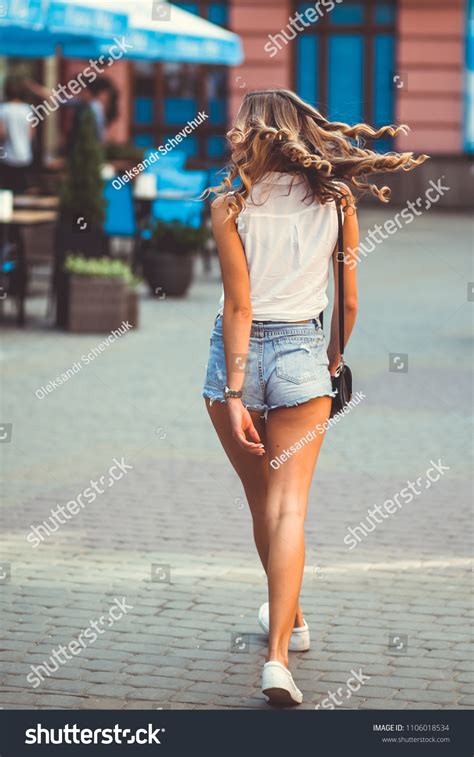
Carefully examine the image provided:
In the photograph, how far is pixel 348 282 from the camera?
4.80m

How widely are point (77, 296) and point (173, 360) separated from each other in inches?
67.7

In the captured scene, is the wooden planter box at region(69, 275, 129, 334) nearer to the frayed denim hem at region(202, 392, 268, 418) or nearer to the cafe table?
the cafe table

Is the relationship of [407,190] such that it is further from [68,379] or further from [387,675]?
[387,675]

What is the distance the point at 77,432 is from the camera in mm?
9172

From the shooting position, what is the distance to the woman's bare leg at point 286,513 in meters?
4.62

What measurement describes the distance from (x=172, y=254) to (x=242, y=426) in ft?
36.4

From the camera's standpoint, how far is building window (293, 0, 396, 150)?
28.2m

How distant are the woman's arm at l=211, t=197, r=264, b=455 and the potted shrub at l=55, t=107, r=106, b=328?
8.96m

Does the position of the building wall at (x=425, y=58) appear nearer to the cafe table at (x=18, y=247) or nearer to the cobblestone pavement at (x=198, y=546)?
the cafe table at (x=18, y=247)

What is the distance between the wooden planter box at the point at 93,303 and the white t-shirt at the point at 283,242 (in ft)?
28.4

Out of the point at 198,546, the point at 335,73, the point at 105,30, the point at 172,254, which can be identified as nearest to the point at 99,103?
the point at 172,254

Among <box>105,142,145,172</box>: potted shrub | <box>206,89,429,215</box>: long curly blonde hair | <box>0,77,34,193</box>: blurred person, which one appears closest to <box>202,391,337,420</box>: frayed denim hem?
<box>206,89,429,215</box>: long curly blonde hair

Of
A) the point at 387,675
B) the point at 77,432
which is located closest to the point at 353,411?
the point at 77,432

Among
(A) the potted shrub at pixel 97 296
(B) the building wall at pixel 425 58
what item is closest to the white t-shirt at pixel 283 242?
(A) the potted shrub at pixel 97 296
